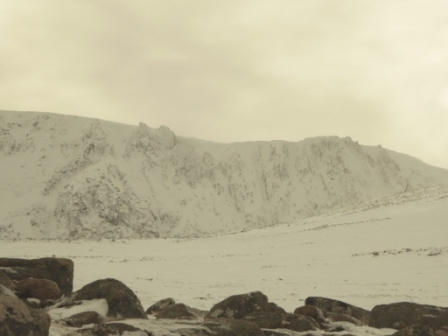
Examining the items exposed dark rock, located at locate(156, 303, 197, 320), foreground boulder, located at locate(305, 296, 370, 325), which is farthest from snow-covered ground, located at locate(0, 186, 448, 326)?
exposed dark rock, located at locate(156, 303, 197, 320)

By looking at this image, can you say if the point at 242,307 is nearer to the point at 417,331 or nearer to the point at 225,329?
the point at 225,329

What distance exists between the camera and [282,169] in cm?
8306

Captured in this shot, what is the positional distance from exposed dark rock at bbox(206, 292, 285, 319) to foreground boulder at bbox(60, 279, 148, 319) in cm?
162

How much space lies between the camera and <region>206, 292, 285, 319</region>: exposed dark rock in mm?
9594

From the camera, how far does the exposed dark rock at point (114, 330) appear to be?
589cm

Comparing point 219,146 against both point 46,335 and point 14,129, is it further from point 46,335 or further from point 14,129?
point 46,335

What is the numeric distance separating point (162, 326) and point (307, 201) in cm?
7184

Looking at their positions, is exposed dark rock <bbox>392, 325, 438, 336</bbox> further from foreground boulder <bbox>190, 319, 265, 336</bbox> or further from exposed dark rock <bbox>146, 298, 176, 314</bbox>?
exposed dark rock <bbox>146, 298, 176, 314</bbox>

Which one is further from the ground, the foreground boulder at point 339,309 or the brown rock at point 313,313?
the brown rock at point 313,313

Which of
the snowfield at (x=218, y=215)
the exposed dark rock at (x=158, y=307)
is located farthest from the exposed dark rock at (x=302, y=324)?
the exposed dark rock at (x=158, y=307)

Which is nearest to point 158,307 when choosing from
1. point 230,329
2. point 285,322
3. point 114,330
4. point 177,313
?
point 177,313

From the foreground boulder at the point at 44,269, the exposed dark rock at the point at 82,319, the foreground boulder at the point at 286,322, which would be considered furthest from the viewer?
the foreground boulder at the point at 44,269

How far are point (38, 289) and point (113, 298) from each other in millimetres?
1196

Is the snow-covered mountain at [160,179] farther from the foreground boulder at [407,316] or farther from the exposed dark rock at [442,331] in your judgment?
the exposed dark rock at [442,331]
